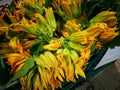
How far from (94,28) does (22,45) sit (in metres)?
0.30

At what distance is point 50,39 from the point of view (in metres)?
0.94

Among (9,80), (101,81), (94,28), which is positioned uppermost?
(94,28)

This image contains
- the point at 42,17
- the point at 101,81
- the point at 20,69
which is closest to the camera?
the point at 20,69

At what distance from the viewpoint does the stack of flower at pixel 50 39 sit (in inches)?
34.4

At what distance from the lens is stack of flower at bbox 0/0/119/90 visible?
0.88 m

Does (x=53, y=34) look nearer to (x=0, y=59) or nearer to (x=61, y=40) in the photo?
(x=61, y=40)

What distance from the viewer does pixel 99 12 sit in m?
1.02

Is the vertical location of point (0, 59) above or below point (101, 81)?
above

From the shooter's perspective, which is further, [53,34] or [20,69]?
[53,34]

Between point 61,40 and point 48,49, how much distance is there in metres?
0.08

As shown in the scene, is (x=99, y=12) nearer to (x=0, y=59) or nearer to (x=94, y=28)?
(x=94, y=28)

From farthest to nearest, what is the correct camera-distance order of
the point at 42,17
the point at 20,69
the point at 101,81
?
the point at 101,81
the point at 42,17
the point at 20,69

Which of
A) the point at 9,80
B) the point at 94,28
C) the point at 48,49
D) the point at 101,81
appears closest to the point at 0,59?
the point at 9,80

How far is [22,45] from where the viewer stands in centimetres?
94
